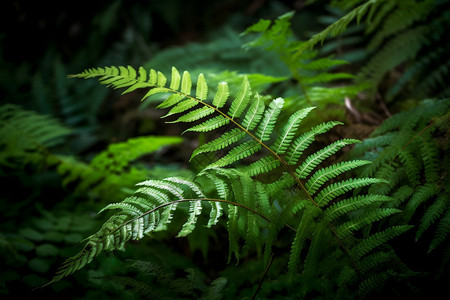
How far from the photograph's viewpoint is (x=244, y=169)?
1321 mm

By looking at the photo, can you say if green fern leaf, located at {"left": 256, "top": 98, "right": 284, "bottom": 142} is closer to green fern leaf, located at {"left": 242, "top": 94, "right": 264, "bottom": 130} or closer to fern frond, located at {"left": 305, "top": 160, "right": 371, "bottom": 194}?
green fern leaf, located at {"left": 242, "top": 94, "right": 264, "bottom": 130}

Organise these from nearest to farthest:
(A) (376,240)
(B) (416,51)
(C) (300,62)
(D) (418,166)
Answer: (A) (376,240) → (D) (418,166) → (C) (300,62) → (B) (416,51)

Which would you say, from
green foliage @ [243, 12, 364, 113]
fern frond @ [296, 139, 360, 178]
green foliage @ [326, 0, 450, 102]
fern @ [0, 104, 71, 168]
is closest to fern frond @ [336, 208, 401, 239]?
fern frond @ [296, 139, 360, 178]

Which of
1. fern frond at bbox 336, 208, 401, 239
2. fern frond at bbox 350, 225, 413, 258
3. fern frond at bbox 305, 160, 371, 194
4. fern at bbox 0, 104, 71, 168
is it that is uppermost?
fern at bbox 0, 104, 71, 168

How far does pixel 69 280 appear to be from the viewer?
1.80m

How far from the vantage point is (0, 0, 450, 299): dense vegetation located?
1.19 meters

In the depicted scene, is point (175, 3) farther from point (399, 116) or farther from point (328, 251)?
point (328, 251)

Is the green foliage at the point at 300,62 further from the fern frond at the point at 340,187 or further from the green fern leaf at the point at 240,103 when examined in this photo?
the fern frond at the point at 340,187

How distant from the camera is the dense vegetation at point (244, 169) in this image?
1.19m

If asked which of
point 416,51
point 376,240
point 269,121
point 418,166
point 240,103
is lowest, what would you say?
point 376,240

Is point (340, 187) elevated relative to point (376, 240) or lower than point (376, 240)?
elevated

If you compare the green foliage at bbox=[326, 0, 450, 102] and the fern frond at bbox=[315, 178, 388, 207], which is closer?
the fern frond at bbox=[315, 178, 388, 207]

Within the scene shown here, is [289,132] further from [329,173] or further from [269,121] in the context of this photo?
[329,173]


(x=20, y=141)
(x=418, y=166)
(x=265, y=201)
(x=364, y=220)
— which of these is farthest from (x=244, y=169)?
(x=20, y=141)
